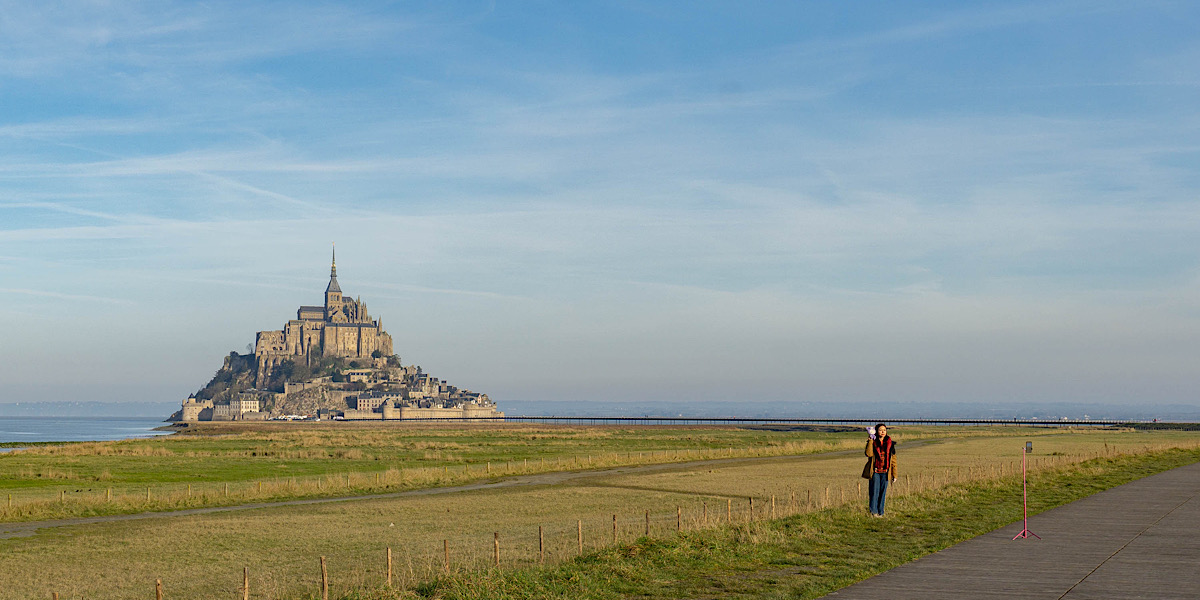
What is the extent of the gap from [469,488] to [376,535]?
17.7 metres

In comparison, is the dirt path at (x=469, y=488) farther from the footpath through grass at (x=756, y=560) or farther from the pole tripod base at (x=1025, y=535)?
the pole tripod base at (x=1025, y=535)

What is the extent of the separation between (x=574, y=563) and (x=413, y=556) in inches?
267

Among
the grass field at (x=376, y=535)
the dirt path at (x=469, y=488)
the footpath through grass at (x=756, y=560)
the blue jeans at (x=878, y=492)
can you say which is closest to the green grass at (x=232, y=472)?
the dirt path at (x=469, y=488)

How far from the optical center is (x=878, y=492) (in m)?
24.8

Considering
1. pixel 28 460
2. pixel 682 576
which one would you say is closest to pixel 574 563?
pixel 682 576

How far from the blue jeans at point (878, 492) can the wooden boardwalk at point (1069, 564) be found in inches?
114

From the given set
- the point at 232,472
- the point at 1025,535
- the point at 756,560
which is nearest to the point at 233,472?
the point at 232,472

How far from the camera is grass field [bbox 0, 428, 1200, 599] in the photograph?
2166cm

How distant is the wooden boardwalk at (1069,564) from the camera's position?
14758mm

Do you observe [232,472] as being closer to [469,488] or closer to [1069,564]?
[469,488]

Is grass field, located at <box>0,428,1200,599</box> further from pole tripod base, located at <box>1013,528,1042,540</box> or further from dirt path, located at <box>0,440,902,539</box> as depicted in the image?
pole tripod base, located at <box>1013,528,1042,540</box>

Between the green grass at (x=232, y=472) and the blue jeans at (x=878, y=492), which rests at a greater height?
the blue jeans at (x=878, y=492)

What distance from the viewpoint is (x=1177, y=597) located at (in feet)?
46.8

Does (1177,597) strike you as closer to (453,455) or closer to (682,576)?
(682,576)
